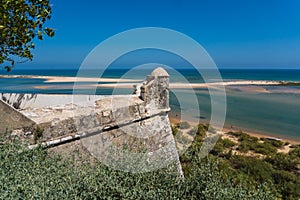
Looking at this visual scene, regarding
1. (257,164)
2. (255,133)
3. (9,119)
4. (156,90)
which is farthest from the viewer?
(255,133)

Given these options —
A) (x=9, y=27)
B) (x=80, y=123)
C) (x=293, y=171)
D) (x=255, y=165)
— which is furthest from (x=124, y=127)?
(x=293, y=171)

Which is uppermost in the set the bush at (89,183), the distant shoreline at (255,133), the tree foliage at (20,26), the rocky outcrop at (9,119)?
the tree foliage at (20,26)

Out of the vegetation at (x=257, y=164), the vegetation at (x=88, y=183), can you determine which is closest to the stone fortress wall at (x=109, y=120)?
the vegetation at (x=88, y=183)

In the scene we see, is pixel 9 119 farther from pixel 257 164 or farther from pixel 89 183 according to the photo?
pixel 257 164

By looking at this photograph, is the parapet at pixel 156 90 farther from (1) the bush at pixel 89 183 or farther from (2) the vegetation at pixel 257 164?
(1) the bush at pixel 89 183

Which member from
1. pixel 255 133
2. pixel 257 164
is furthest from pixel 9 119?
pixel 255 133

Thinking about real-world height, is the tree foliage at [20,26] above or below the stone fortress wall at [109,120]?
above

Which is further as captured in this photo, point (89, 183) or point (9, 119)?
point (9, 119)

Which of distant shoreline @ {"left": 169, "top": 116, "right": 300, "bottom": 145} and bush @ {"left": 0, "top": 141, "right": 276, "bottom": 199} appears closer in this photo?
bush @ {"left": 0, "top": 141, "right": 276, "bottom": 199}

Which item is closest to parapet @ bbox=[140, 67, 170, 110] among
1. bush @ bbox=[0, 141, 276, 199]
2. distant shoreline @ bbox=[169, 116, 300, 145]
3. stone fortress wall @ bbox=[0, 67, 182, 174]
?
stone fortress wall @ bbox=[0, 67, 182, 174]

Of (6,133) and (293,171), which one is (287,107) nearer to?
(293,171)

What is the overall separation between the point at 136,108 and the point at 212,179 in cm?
290

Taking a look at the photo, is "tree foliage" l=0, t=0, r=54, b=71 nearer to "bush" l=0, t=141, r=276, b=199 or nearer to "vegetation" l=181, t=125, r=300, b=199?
"bush" l=0, t=141, r=276, b=199

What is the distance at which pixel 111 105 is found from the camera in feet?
18.1
